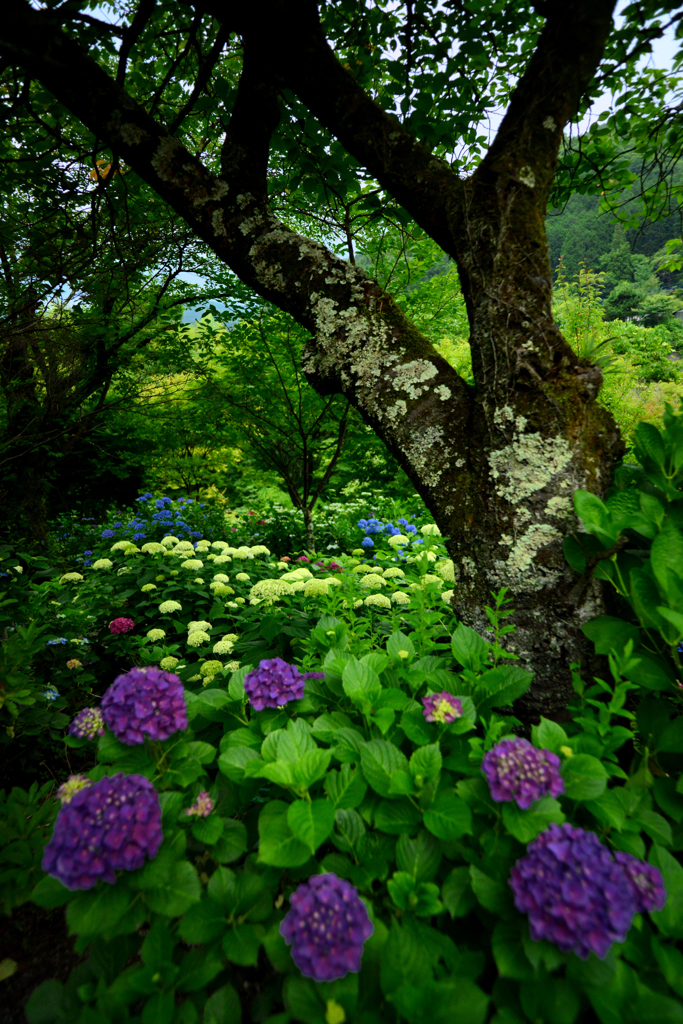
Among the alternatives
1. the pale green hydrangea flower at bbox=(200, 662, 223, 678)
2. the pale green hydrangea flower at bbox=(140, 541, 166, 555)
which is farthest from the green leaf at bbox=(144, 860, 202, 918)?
the pale green hydrangea flower at bbox=(140, 541, 166, 555)

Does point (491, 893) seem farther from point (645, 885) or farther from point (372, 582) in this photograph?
point (372, 582)

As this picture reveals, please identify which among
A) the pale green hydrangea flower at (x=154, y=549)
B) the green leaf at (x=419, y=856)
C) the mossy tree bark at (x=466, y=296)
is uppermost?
the mossy tree bark at (x=466, y=296)

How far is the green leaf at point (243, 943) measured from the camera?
86 cm

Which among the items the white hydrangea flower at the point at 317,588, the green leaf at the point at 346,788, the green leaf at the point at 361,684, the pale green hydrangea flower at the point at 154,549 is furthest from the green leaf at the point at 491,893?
the pale green hydrangea flower at the point at 154,549

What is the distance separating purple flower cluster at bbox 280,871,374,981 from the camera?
74 centimetres

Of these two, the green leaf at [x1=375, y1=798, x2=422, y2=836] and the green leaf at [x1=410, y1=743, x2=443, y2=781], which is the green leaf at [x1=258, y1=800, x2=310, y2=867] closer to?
the green leaf at [x1=375, y1=798, x2=422, y2=836]

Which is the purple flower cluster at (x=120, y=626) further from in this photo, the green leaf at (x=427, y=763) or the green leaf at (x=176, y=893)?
the green leaf at (x=427, y=763)

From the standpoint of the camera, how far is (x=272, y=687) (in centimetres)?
124

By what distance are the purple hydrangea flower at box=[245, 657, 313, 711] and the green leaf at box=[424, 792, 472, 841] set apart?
0.44m

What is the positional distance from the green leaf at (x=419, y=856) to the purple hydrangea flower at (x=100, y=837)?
20.1 inches

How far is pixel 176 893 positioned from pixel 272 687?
47 centimetres

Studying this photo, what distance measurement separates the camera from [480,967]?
0.83 meters

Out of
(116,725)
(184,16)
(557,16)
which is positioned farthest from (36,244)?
(116,725)

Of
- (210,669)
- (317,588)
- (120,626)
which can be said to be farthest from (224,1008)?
(120,626)
